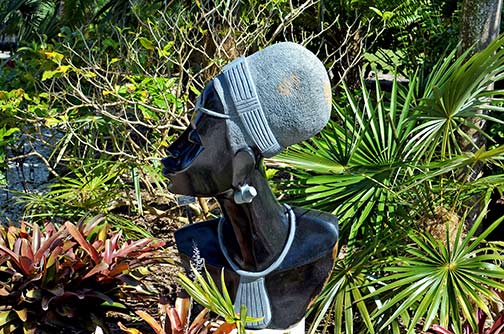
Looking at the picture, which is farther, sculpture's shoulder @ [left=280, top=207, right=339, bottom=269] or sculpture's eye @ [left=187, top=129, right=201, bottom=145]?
sculpture's shoulder @ [left=280, top=207, right=339, bottom=269]

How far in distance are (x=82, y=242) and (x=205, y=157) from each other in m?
1.51

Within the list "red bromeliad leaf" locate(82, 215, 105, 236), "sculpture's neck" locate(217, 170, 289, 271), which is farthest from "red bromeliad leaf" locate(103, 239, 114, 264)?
"sculpture's neck" locate(217, 170, 289, 271)

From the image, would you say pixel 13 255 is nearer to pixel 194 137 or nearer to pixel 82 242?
pixel 82 242

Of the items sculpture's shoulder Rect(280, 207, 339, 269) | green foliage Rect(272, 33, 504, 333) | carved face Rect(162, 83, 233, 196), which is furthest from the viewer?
green foliage Rect(272, 33, 504, 333)

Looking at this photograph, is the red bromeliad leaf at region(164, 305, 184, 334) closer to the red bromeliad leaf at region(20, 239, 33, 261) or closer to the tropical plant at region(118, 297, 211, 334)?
the tropical plant at region(118, 297, 211, 334)

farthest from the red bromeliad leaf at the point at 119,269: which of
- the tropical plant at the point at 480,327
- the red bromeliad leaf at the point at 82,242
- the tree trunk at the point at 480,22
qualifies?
the tree trunk at the point at 480,22

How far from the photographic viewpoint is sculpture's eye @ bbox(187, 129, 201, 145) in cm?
301

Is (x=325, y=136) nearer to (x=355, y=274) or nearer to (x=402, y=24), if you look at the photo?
(x=355, y=274)

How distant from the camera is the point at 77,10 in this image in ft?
25.9

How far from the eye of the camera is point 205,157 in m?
2.99

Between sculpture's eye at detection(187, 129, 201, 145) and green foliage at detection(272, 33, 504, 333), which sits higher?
sculpture's eye at detection(187, 129, 201, 145)

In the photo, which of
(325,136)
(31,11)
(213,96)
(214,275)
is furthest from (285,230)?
(31,11)

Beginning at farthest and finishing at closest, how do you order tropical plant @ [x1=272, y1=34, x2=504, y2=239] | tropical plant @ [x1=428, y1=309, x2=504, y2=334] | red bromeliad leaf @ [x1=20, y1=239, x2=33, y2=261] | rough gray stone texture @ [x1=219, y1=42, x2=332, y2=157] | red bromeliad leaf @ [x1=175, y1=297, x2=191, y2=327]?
red bromeliad leaf @ [x1=20, y1=239, x2=33, y2=261]
tropical plant @ [x1=272, y1=34, x2=504, y2=239]
tropical plant @ [x1=428, y1=309, x2=504, y2=334]
red bromeliad leaf @ [x1=175, y1=297, x2=191, y2=327]
rough gray stone texture @ [x1=219, y1=42, x2=332, y2=157]

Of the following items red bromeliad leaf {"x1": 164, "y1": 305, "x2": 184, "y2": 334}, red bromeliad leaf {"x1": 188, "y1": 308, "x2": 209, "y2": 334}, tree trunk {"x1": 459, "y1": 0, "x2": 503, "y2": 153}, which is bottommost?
red bromeliad leaf {"x1": 188, "y1": 308, "x2": 209, "y2": 334}
